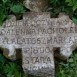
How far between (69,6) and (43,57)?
2.75 feet

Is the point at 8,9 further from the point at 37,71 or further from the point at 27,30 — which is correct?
the point at 37,71

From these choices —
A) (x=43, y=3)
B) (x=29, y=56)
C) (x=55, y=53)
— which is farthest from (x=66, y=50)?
(x=43, y=3)

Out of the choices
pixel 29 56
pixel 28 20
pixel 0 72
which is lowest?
pixel 0 72

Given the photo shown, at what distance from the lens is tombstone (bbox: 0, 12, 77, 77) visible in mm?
4316

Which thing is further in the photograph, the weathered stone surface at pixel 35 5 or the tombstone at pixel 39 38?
the weathered stone surface at pixel 35 5

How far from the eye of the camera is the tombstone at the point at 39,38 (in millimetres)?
4316

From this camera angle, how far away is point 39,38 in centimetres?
448

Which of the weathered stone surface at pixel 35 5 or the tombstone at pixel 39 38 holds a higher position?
the weathered stone surface at pixel 35 5

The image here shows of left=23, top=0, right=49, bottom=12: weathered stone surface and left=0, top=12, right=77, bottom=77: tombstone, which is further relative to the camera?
left=23, top=0, right=49, bottom=12: weathered stone surface

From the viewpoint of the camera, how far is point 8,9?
4.79 m

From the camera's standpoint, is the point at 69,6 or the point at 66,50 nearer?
the point at 66,50

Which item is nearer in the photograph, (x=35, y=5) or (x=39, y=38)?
(x=39, y=38)

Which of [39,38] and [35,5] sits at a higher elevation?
[35,5]

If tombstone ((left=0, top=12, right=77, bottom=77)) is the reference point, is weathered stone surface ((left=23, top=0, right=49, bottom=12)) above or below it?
above
